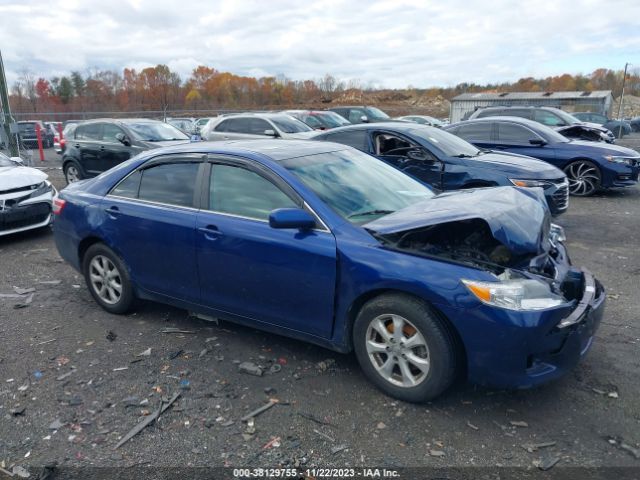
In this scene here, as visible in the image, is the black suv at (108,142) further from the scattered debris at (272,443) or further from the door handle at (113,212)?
the scattered debris at (272,443)

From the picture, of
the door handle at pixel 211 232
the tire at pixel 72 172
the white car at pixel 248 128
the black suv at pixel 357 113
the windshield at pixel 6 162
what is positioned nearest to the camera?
the door handle at pixel 211 232

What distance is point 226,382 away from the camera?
142 inches

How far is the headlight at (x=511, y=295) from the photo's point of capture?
9.52ft

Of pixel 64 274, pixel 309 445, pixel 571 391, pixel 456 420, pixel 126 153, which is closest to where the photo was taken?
pixel 309 445

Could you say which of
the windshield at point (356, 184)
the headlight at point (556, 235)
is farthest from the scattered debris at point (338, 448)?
the headlight at point (556, 235)

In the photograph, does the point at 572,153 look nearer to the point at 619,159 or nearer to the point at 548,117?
the point at 619,159

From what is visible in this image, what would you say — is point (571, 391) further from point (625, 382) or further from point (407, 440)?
point (407, 440)

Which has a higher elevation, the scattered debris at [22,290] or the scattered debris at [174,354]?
the scattered debris at [174,354]

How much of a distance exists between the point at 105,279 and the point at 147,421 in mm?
1956

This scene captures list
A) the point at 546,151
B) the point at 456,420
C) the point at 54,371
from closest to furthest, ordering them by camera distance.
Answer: the point at 456,420 → the point at 54,371 → the point at 546,151

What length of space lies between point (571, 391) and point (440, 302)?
1.21 metres

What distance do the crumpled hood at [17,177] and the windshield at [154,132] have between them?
3.39m

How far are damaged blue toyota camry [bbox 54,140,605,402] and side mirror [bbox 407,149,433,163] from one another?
3146mm

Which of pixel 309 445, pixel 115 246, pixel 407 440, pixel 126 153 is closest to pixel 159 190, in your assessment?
pixel 115 246
